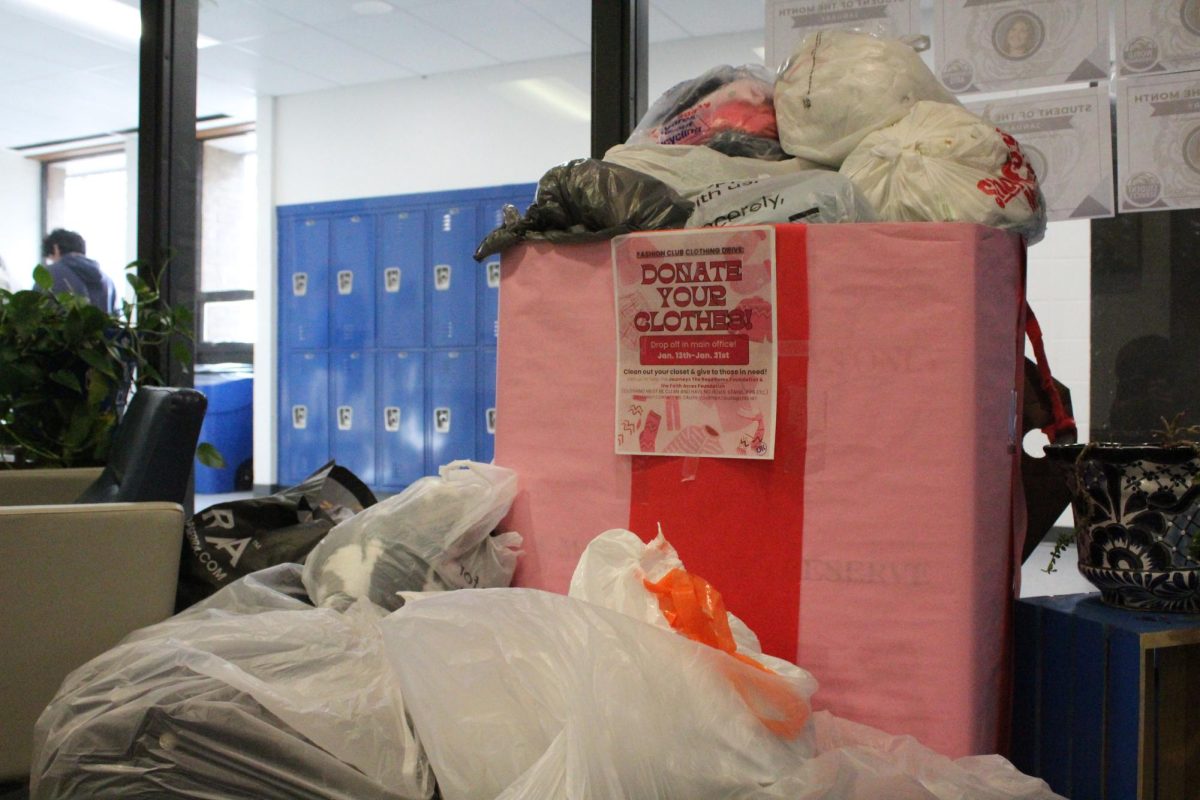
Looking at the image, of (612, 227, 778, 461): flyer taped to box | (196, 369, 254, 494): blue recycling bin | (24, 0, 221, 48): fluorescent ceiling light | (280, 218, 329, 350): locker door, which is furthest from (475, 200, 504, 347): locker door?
(612, 227, 778, 461): flyer taped to box

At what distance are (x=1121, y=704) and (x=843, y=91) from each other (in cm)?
81

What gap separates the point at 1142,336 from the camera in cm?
178

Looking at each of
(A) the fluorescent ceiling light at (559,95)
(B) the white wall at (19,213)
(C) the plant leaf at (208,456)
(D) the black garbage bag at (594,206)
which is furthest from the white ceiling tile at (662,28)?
(B) the white wall at (19,213)

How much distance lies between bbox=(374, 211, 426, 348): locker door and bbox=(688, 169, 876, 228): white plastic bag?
4.33 m

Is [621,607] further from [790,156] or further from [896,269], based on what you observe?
[790,156]

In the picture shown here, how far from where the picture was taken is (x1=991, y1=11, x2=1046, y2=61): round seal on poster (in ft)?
5.69

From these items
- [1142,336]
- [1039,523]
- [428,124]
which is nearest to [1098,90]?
[1142,336]

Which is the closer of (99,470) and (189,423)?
(189,423)

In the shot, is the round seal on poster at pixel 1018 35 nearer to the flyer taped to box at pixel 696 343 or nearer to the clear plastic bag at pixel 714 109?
the clear plastic bag at pixel 714 109

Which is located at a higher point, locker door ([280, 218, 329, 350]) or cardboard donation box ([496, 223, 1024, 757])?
locker door ([280, 218, 329, 350])

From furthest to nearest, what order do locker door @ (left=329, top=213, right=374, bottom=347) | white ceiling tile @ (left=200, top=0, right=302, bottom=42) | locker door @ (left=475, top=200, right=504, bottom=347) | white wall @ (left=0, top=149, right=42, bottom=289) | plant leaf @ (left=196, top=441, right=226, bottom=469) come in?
white wall @ (left=0, top=149, right=42, bottom=289) < locker door @ (left=329, top=213, right=374, bottom=347) < locker door @ (left=475, top=200, right=504, bottom=347) < white ceiling tile @ (left=200, top=0, right=302, bottom=42) < plant leaf @ (left=196, top=441, right=226, bottom=469)

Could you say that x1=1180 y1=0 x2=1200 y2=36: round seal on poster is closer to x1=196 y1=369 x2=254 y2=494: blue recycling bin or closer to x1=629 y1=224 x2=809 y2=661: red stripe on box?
x1=629 y1=224 x2=809 y2=661: red stripe on box

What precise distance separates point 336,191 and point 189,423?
4275mm

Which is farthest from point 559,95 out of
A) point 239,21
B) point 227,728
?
point 227,728
